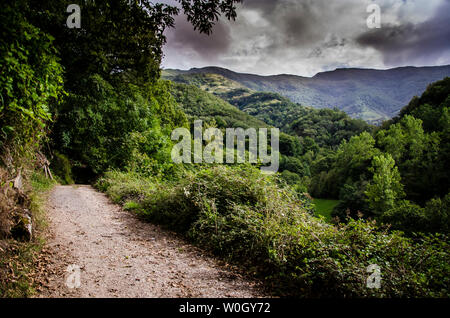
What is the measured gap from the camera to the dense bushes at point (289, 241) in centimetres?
305

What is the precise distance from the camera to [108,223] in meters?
5.83

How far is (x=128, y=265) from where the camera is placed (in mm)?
3717

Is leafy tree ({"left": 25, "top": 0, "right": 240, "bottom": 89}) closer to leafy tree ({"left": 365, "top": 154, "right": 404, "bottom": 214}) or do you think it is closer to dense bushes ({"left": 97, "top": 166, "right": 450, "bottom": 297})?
dense bushes ({"left": 97, "top": 166, "right": 450, "bottom": 297})

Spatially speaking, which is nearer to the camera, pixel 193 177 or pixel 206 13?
pixel 206 13

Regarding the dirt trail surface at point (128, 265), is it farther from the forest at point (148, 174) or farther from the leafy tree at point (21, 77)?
the leafy tree at point (21, 77)

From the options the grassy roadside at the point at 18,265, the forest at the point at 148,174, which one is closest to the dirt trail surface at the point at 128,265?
the grassy roadside at the point at 18,265

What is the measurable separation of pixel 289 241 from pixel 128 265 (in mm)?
2786

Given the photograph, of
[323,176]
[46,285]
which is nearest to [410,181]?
[323,176]

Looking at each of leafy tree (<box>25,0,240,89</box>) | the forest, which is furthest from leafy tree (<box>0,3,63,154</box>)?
leafy tree (<box>25,0,240,89</box>)

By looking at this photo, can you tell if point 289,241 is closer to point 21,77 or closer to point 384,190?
point 21,77

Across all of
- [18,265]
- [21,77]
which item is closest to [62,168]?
[21,77]
